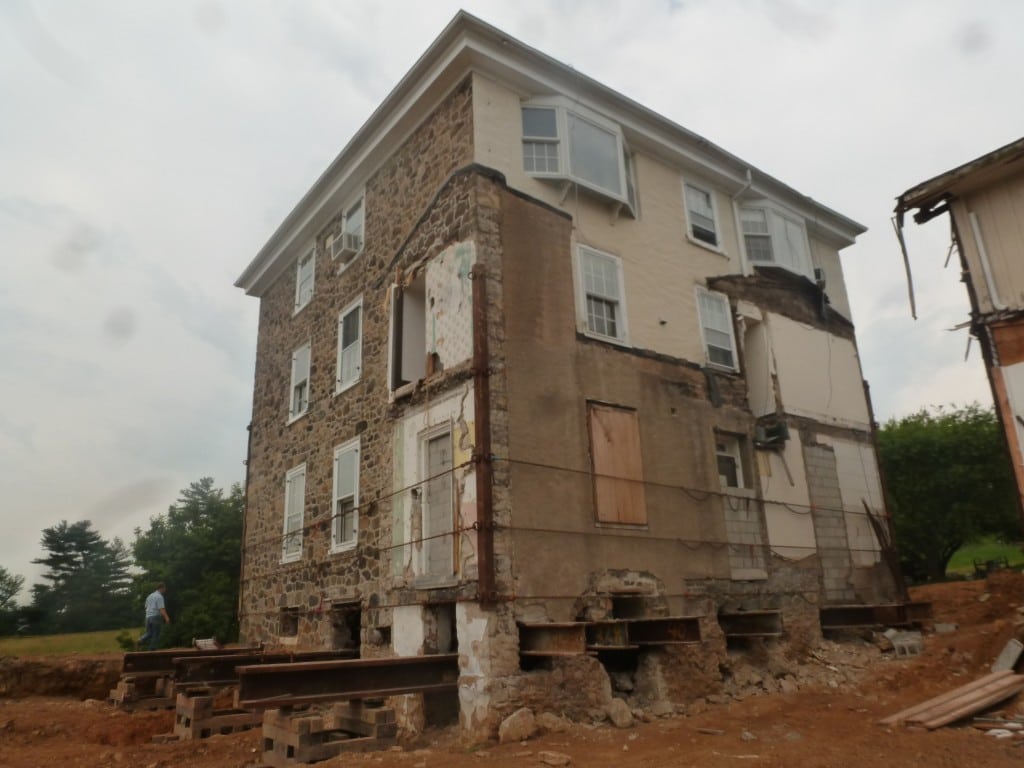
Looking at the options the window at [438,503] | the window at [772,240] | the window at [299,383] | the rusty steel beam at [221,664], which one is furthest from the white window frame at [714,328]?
the window at [299,383]

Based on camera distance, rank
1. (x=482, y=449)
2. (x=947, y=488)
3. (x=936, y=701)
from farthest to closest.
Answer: (x=947, y=488) → (x=482, y=449) → (x=936, y=701)

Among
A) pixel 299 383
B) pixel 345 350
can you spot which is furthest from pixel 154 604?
pixel 345 350

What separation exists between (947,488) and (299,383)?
26446 millimetres

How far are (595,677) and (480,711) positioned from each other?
1.52 metres

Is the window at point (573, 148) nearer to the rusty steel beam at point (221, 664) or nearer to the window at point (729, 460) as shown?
the window at point (729, 460)

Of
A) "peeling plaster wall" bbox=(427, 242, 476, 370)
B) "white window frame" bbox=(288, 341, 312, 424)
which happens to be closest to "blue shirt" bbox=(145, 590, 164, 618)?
"white window frame" bbox=(288, 341, 312, 424)

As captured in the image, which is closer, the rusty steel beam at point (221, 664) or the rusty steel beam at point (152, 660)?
the rusty steel beam at point (221, 664)

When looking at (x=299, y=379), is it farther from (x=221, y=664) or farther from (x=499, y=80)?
(x=499, y=80)

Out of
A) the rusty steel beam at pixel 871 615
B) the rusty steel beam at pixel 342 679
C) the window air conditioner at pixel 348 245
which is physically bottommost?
the rusty steel beam at pixel 342 679

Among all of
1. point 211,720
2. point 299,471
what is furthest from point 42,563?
point 211,720

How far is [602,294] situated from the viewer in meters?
12.1

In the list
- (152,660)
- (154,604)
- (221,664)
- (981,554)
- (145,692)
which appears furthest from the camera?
(981,554)

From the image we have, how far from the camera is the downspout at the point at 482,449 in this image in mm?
9203

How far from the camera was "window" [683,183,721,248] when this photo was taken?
14516mm
